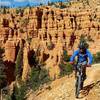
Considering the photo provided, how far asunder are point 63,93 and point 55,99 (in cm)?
43

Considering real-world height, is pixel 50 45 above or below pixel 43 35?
below

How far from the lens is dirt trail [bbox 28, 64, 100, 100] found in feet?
47.0

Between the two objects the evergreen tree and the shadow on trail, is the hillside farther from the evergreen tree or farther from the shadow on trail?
the shadow on trail

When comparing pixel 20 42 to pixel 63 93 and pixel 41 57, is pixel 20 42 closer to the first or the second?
pixel 41 57

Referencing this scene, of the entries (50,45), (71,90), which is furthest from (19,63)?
(71,90)

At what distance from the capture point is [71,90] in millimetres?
16281

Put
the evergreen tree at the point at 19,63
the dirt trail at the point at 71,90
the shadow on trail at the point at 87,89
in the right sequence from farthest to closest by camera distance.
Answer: the evergreen tree at the point at 19,63
the dirt trail at the point at 71,90
the shadow on trail at the point at 87,89

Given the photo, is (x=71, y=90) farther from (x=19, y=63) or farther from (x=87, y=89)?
(x=19, y=63)

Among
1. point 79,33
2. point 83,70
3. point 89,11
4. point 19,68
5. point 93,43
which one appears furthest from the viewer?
point 89,11

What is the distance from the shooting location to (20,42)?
100750 millimetres

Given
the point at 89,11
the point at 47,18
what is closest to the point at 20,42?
the point at 47,18

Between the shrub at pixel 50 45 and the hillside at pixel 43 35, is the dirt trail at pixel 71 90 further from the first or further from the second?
the shrub at pixel 50 45

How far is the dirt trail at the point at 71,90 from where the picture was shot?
47.0 ft

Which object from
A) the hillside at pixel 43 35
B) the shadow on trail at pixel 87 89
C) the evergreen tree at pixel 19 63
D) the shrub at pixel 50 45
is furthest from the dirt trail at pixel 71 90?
the shrub at pixel 50 45
